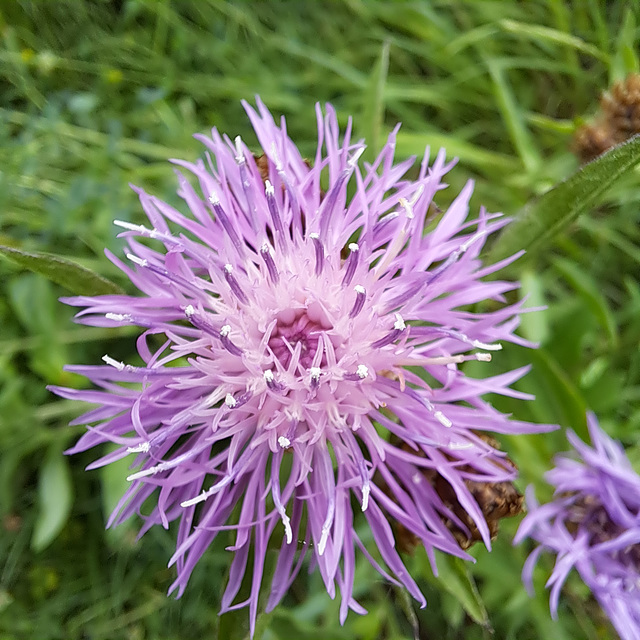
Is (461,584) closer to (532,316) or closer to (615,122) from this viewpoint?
(532,316)

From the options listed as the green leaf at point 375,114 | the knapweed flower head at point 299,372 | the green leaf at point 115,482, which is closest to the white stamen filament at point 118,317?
the knapweed flower head at point 299,372

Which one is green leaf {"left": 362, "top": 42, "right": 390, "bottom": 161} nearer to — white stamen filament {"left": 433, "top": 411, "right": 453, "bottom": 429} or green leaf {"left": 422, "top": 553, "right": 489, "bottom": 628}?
white stamen filament {"left": 433, "top": 411, "right": 453, "bottom": 429}

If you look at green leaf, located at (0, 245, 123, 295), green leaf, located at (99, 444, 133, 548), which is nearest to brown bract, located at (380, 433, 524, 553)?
green leaf, located at (0, 245, 123, 295)

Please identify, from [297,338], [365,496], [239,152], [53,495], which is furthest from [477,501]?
[53,495]

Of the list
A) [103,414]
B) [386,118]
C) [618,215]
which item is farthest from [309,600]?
[386,118]

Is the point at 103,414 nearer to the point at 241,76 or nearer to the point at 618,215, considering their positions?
the point at 241,76
